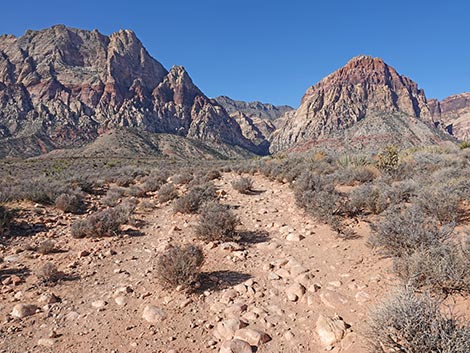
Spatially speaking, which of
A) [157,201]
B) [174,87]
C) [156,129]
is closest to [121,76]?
[174,87]

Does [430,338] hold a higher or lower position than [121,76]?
lower

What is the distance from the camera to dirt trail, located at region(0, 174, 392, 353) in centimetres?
347

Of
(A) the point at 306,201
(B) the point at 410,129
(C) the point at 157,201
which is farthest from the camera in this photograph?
(B) the point at 410,129

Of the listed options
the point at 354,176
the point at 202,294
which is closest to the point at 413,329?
the point at 202,294

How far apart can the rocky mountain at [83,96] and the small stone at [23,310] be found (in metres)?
113

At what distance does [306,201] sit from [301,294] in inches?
167

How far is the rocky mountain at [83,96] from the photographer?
123 metres

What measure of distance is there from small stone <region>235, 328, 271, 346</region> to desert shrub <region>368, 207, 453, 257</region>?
2473 millimetres

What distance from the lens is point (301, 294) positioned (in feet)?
14.1

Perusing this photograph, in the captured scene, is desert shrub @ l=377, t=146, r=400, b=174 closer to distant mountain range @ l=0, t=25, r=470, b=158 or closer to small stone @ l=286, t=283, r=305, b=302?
small stone @ l=286, t=283, r=305, b=302

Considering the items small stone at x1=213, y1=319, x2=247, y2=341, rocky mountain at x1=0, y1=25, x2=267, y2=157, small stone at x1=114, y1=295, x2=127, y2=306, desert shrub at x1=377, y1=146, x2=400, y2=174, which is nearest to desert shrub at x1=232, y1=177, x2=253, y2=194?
desert shrub at x1=377, y1=146, x2=400, y2=174

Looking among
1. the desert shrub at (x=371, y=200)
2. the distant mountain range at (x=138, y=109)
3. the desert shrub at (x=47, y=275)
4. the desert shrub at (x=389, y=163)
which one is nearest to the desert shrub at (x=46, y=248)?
the desert shrub at (x=47, y=275)

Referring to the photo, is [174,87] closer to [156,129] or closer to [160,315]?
[156,129]

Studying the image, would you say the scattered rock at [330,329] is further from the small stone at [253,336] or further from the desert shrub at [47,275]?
the desert shrub at [47,275]
